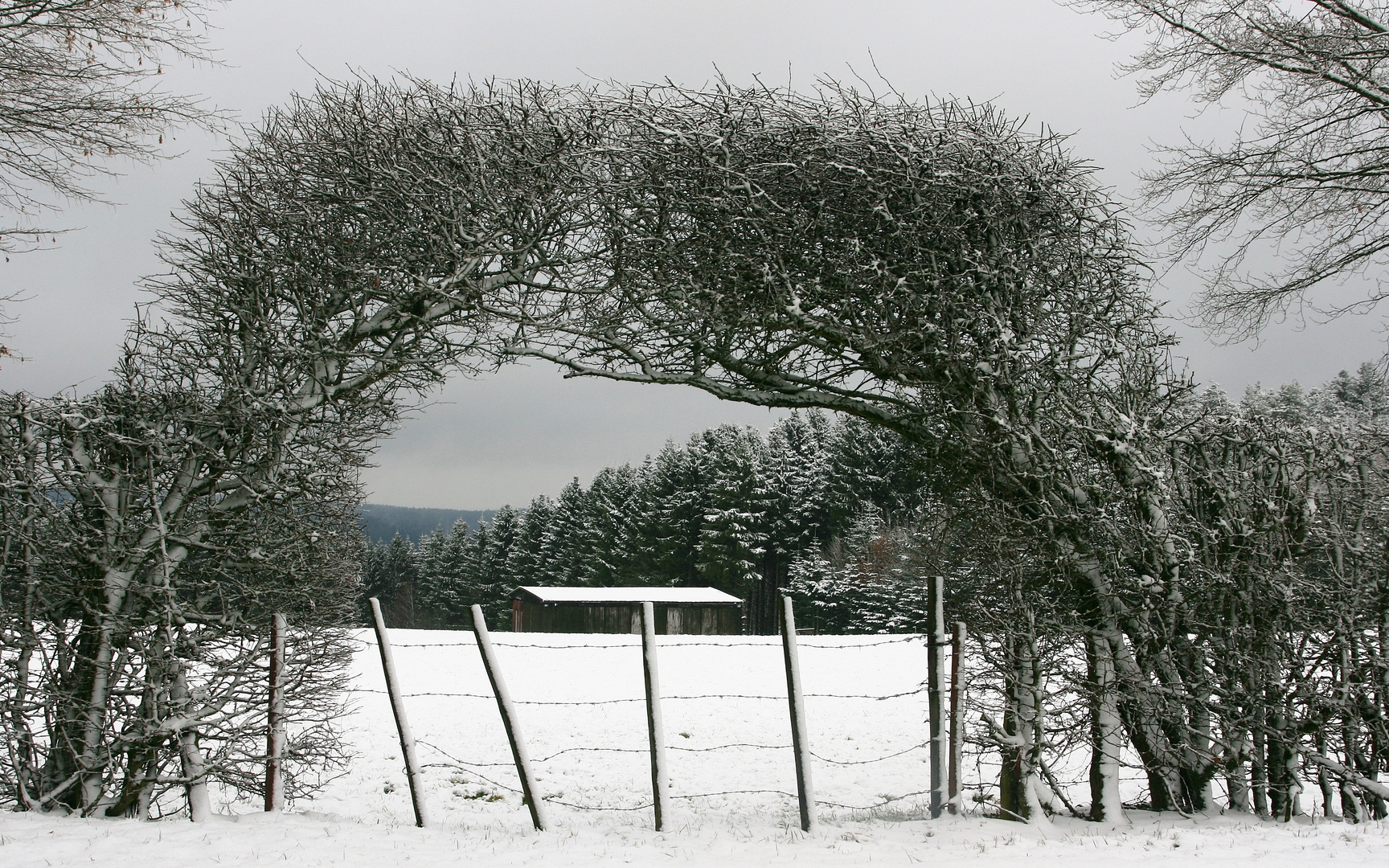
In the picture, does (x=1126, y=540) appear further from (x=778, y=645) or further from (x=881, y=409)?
(x=778, y=645)

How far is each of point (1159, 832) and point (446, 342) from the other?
6.49 metres

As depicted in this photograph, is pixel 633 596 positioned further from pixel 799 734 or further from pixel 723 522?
pixel 799 734

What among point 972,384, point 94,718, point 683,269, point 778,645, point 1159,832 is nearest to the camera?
point 1159,832

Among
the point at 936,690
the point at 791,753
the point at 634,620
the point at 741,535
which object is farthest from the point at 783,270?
the point at 741,535

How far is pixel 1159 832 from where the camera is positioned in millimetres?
6223

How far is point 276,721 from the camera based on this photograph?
23.0 ft

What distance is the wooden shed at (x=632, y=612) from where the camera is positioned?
133 feet

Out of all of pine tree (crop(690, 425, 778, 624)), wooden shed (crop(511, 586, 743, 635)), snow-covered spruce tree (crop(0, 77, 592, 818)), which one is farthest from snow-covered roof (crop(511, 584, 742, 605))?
snow-covered spruce tree (crop(0, 77, 592, 818))

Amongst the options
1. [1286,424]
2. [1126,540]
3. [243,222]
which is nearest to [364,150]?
[243,222]

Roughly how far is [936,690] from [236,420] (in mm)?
5681

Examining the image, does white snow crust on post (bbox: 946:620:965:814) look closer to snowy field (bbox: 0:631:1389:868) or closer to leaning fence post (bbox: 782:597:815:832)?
snowy field (bbox: 0:631:1389:868)

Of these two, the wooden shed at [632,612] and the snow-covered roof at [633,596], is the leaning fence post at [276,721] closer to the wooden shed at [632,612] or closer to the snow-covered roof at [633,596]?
the snow-covered roof at [633,596]

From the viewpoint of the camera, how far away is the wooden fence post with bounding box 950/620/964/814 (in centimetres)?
661

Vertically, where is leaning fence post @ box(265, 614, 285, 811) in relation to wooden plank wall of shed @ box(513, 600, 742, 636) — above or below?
above
